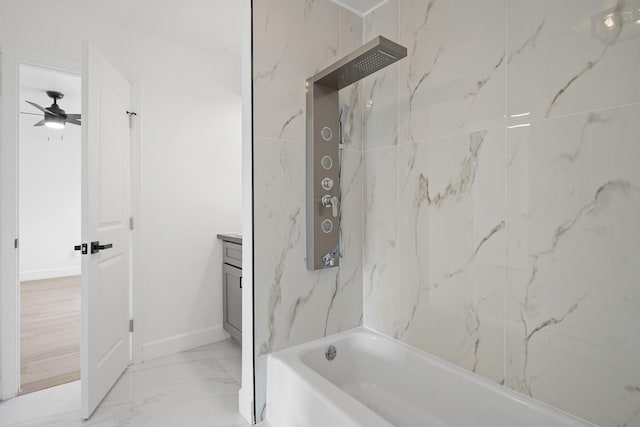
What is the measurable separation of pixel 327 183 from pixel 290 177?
22 cm

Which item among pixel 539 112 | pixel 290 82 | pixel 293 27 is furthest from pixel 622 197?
pixel 293 27

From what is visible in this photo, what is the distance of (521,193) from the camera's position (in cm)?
134

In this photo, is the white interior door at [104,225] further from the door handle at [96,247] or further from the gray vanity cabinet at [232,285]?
the gray vanity cabinet at [232,285]

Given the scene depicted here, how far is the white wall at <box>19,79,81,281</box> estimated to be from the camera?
527cm

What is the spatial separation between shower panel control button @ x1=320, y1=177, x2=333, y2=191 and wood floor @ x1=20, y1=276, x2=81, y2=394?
2.11m

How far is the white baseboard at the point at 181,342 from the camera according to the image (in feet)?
8.31

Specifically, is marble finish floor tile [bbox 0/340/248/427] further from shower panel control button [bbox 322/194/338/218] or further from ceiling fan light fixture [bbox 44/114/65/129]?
ceiling fan light fixture [bbox 44/114/65/129]

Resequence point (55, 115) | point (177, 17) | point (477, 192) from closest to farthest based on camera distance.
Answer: point (477, 192) → point (177, 17) → point (55, 115)

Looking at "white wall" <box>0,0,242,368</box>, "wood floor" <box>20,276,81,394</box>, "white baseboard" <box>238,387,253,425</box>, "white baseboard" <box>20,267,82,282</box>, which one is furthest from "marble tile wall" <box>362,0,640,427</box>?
Answer: "white baseboard" <box>20,267,82,282</box>

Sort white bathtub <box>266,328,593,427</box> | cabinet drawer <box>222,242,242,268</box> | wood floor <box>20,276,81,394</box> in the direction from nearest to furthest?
white bathtub <box>266,328,593,427</box>
wood floor <box>20,276,81,394</box>
cabinet drawer <box>222,242,242,268</box>

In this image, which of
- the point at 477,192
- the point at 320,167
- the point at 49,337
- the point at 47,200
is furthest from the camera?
the point at 47,200

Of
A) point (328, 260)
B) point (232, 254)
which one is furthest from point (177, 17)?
point (328, 260)

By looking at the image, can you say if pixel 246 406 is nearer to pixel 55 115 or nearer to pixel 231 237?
pixel 231 237

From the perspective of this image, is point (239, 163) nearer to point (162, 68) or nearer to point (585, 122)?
point (162, 68)
